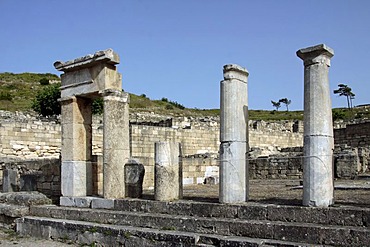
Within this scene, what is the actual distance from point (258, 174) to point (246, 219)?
11.1m

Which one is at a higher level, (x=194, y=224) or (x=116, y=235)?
(x=194, y=224)

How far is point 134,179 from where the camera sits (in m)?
9.83

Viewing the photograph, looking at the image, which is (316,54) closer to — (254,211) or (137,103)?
(254,211)

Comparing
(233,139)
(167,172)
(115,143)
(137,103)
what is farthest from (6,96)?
(233,139)

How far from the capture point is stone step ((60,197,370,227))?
21.2ft

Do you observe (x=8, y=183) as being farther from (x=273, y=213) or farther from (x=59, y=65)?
(x=273, y=213)

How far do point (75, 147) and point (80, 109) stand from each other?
3.26ft

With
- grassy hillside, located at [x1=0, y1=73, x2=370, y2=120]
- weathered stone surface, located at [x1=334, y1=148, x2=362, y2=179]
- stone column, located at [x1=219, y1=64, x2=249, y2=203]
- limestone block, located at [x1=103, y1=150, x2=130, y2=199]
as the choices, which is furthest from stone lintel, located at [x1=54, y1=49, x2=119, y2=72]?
grassy hillside, located at [x1=0, y1=73, x2=370, y2=120]

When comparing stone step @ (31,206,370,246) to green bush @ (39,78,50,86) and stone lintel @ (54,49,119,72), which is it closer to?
stone lintel @ (54,49,119,72)

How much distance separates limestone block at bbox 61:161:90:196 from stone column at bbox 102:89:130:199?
111cm

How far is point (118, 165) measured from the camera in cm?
989

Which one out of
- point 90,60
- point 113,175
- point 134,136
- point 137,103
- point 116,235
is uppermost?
point 137,103

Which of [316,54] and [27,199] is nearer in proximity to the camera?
[316,54]

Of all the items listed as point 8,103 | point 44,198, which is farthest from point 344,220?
point 8,103
